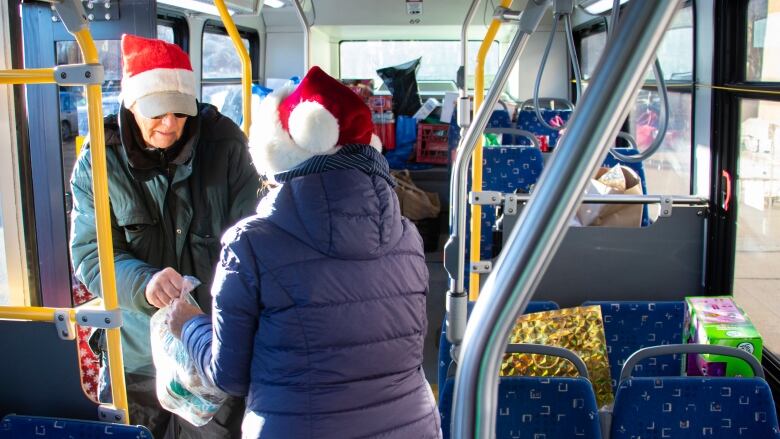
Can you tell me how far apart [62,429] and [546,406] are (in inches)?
44.1

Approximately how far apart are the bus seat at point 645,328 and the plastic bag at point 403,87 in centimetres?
539

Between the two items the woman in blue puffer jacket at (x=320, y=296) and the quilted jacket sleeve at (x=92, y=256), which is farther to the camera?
the quilted jacket sleeve at (x=92, y=256)

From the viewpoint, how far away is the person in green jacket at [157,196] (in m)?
1.85

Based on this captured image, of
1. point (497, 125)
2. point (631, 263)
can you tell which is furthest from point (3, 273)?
point (497, 125)

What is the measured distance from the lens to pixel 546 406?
1.91 meters

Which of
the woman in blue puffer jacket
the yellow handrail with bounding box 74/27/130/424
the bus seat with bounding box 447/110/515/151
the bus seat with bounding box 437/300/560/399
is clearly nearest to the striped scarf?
the woman in blue puffer jacket

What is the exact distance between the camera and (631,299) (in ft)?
10.3

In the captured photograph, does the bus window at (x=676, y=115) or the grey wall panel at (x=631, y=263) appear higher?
the bus window at (x=676, y=115)

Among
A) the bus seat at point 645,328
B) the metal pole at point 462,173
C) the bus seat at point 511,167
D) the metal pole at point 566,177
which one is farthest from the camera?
the bus seat at point 511,167

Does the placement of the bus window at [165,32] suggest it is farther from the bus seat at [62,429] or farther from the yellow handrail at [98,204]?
the bus seat at [62,429]

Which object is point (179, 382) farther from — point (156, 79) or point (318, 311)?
point (156, 79)

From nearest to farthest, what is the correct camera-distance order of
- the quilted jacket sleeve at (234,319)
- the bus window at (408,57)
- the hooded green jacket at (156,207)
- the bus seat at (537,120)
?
the quilted jacket sleeve at (234,319) → the hooded green jacket at (156,207) → the bus seat at (537,120) → the bus window at (408,57)

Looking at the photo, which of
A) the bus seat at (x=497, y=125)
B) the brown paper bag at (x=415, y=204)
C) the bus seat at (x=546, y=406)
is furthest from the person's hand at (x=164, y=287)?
the brown paper bag at (x=415, y=204)

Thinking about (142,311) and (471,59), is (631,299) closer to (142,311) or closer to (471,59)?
(142,311)
